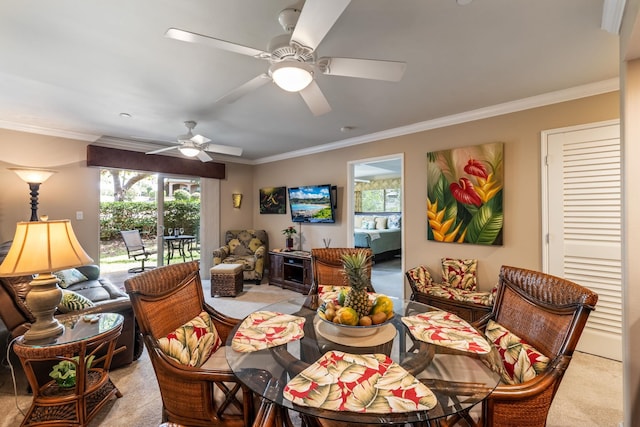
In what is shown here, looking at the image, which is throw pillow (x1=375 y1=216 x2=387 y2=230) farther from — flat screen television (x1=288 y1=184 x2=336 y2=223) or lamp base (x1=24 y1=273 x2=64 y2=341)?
lamp base (x1=24 y1=273 x2=64 y2=341)

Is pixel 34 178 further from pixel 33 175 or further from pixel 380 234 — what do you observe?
pixel 380 234

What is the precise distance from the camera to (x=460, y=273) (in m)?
3.33

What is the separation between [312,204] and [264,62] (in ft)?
9.97

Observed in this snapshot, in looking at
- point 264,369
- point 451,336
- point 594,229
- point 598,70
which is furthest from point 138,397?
point 598,70

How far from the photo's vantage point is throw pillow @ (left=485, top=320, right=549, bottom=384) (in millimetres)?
1312

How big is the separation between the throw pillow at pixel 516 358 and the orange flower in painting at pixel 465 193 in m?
2.04

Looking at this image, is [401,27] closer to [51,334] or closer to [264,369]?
[264,369]

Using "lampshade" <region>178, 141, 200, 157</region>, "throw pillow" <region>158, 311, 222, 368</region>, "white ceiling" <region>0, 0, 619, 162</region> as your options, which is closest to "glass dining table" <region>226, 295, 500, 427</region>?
"throw pillow" <region>158, 311, 222, 368</region>

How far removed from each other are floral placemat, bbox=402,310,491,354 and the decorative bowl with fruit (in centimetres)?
22

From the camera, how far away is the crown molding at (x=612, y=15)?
1.54 metres

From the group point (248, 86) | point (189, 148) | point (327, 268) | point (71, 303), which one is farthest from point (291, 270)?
point (248, 86)

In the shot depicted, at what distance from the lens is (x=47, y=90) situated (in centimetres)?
271

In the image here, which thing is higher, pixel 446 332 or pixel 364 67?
pixel 364 67

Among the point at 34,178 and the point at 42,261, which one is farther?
the point at 34,178
